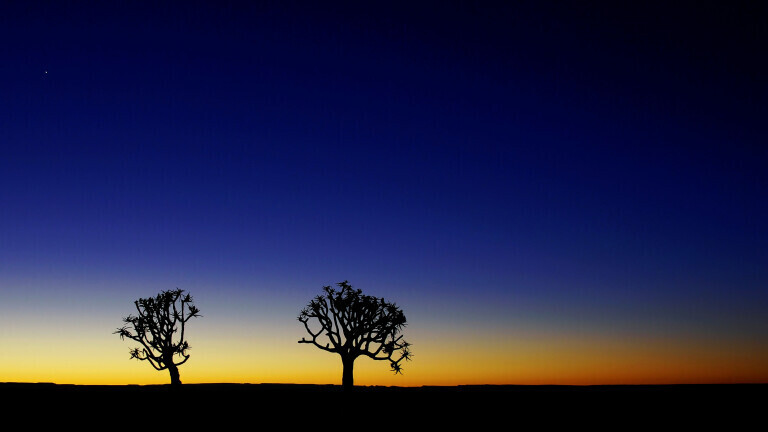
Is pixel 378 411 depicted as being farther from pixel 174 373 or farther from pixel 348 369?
pixel 174 373

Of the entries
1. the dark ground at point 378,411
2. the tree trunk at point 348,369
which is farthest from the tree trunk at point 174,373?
the tree trunk at point 348,369

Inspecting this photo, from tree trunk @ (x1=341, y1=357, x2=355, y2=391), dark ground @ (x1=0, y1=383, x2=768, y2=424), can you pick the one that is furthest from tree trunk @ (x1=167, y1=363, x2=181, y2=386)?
tree trunk @ (x1=341, y1=357, x2=355, y2=391)

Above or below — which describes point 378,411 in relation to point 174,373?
below

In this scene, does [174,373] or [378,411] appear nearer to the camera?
[378,411]

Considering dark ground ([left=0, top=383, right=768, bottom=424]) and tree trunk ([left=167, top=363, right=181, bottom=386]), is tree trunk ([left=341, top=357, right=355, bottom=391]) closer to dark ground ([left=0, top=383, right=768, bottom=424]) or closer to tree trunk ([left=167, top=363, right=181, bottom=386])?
dark ground ([left=0, top=383, right=768, bottom=424])

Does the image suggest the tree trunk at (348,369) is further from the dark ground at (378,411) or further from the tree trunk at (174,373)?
the tree trunk at (174,373)

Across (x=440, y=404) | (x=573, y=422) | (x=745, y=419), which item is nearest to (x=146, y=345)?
(x=440, y=404)

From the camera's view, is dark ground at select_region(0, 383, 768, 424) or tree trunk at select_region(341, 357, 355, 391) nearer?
dark ground at select_region(0, 383, 768, 424)

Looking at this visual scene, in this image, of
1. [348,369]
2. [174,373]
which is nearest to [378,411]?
[348,369]

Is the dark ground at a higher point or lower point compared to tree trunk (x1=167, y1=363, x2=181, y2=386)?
lower

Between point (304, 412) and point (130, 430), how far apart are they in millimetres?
9711

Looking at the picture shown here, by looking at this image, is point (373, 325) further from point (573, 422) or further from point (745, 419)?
point (745, 419)

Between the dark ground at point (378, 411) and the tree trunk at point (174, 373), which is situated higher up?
the tree trunk at point (174, 373)

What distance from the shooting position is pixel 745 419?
29.2m
